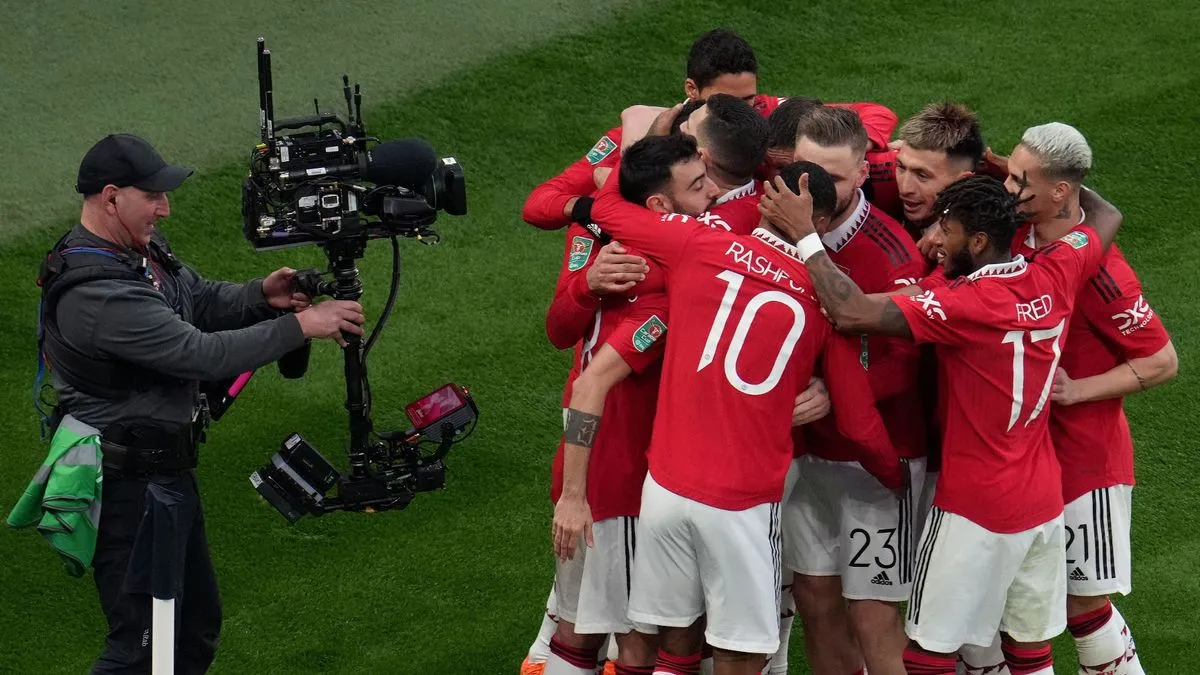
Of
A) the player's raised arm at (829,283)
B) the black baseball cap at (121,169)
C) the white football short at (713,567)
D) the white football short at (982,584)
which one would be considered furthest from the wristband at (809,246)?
the black baseball cap at (121,169)

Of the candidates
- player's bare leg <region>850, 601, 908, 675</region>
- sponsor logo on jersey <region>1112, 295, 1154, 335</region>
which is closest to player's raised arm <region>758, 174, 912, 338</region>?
sponsor logo on jersey <region>1112, 295, 1154, 335</region>

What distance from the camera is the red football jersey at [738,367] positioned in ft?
14.1

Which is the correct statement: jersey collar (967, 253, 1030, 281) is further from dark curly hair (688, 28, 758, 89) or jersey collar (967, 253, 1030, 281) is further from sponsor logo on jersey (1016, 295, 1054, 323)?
dark curly hair (688, 28, 758, 89)

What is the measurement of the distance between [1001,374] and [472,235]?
14.4ft

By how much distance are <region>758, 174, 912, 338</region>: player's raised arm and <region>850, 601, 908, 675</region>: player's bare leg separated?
2.99 feet

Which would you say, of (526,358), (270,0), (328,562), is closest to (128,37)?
(270,0)

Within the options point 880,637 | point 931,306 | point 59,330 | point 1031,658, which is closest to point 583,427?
point 931,306

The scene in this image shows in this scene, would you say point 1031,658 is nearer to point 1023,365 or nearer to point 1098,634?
point 1098,634

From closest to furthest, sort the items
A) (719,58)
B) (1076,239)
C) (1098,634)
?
(1076,239)
(1098,634)
(719,58)

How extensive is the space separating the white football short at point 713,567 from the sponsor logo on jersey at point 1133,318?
1165mm

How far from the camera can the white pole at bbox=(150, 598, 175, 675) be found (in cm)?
478

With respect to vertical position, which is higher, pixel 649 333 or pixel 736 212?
pixel 736 212

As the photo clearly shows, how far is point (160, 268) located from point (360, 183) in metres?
0.73

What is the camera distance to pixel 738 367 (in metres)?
4.28
